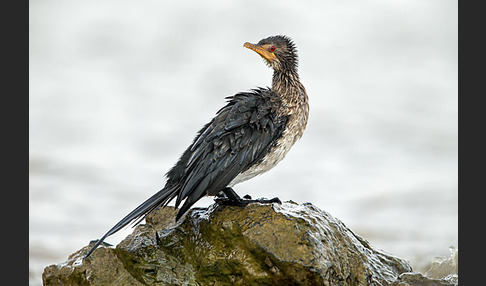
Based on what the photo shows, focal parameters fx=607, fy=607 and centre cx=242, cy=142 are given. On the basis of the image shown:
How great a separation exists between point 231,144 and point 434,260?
162 inches

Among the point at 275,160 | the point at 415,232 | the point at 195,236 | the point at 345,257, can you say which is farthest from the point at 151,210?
the point at 415,232

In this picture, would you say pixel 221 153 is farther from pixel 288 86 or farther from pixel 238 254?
pixel 288 86

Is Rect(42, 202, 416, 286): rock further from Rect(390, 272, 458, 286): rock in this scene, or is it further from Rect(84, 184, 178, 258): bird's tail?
Rect(84, 184, 178, 258): bird's tail

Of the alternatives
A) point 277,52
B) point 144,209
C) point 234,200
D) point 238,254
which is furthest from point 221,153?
point 277,52

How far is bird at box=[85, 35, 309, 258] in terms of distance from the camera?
6.37 meters

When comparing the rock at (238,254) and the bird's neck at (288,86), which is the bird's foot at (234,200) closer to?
the rock at (238,254)

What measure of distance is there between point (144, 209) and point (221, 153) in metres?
1.01

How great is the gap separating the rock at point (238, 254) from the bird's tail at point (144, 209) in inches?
7.7

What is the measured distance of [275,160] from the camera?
22.8 ft

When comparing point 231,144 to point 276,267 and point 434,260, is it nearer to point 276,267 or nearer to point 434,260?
point 276,267

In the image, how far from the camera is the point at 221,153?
6.53 metres

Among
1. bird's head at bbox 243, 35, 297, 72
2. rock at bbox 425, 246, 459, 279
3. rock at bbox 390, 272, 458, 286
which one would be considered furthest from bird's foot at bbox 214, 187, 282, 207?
rock at bbox 425, 246, 459, 279

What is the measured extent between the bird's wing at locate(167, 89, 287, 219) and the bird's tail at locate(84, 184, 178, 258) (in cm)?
16

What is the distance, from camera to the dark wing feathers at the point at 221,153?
250 inches
